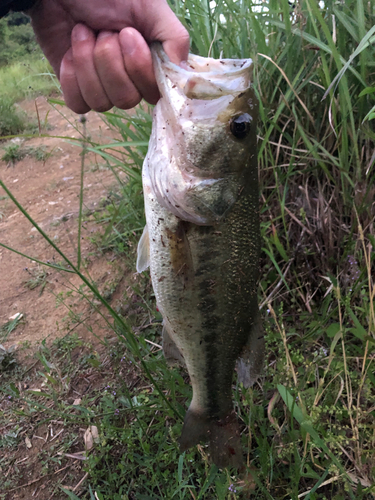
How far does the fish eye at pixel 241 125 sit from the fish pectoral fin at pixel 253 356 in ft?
2.78

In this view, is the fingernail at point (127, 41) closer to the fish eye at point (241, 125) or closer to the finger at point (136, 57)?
the finger at point (136, 57)

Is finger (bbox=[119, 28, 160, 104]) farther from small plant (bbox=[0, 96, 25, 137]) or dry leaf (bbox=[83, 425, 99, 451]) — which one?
small plant (bbox=[0, 96, 25, 137])

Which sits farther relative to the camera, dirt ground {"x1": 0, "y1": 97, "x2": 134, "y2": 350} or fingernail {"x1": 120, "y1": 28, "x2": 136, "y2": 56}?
dirt ground {"x1": 0, "y1": 97, "x2": 134, "y2": 350}

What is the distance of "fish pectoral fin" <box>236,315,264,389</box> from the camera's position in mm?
1582

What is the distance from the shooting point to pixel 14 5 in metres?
1.48

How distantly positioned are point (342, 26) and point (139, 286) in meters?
2.24

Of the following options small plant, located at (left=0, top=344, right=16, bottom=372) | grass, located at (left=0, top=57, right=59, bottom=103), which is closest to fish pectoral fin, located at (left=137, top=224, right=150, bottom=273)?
small plant, located at (left=0, top=344, right=16, bottom=372)

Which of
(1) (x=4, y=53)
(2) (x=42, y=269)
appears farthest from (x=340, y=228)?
(1) (x=4, y=53)

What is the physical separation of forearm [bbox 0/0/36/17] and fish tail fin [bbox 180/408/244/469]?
2.03 m

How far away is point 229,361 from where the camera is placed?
5.23ft

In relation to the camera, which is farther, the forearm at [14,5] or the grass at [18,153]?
the grass at [18,153]

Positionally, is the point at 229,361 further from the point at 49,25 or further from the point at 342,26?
the point at 342,26

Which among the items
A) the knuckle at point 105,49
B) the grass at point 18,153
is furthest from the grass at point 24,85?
the knuckle at point 105,49

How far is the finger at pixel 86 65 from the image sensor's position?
136cm
